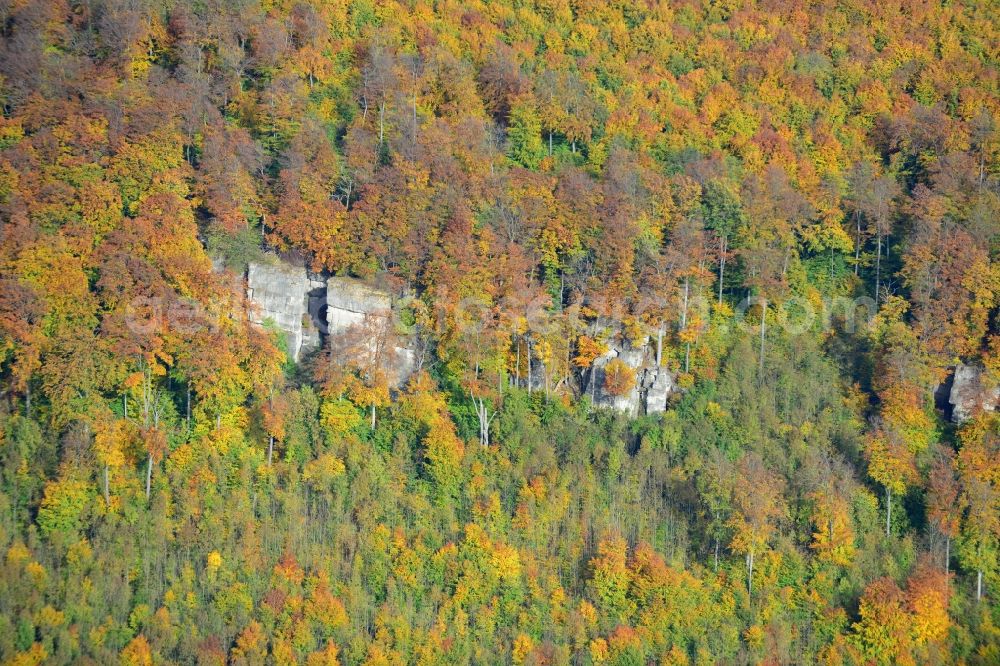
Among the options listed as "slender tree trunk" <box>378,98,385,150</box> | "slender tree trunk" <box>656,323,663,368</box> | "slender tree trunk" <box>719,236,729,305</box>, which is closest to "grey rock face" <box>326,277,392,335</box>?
"slender tree trunk" <box>378,98,385,150</box>

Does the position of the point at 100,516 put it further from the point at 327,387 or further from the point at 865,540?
the point at 865,540

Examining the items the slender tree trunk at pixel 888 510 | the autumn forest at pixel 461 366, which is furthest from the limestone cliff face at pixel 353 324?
the slender tree trunk at pixel 888 510

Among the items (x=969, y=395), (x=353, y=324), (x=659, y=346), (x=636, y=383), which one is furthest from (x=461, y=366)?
(x=969, y=395)

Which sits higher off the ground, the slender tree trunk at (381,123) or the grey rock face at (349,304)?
the slender tree trunk at (381,123)

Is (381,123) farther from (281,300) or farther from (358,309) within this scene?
(358,309)

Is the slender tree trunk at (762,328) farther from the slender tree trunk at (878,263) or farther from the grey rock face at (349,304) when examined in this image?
the grey rock face at (349,304)

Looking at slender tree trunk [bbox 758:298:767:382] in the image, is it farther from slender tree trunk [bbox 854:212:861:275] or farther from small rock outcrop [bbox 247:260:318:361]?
small rock outcrop [bbox 247:260:318:361]

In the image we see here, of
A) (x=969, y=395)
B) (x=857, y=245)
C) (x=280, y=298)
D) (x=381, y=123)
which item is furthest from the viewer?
(x=381, y=123)
